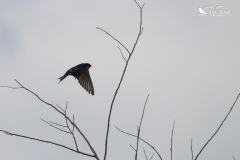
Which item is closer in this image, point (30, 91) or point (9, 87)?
point (30, 91)

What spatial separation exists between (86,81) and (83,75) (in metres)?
0.47

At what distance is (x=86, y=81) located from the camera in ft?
30.9

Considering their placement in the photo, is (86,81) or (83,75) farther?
(83,75)

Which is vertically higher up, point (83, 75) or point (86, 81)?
point (83, 75)

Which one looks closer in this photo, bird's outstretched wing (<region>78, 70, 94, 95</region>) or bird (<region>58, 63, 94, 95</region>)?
bird's outstretched wing (<region>78, 70, 94, 95</region>)

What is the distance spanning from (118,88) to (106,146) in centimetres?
46

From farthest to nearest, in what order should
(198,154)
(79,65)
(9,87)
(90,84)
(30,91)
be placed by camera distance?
1. (79,65)
2. (90,84)
3. (9,87)
4. (30,91)
5. (198,154)

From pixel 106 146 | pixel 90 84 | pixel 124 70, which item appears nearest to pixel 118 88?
pixel 124 70

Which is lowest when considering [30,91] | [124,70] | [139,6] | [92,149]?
[92,149]

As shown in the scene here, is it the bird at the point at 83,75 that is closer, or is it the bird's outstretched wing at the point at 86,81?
the bird's outstretched wing at the point at 86,81

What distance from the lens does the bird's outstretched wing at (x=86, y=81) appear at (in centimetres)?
901

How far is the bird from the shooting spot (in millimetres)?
9128

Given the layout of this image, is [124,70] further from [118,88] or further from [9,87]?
[9,87]

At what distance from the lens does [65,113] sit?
385 centimetres
